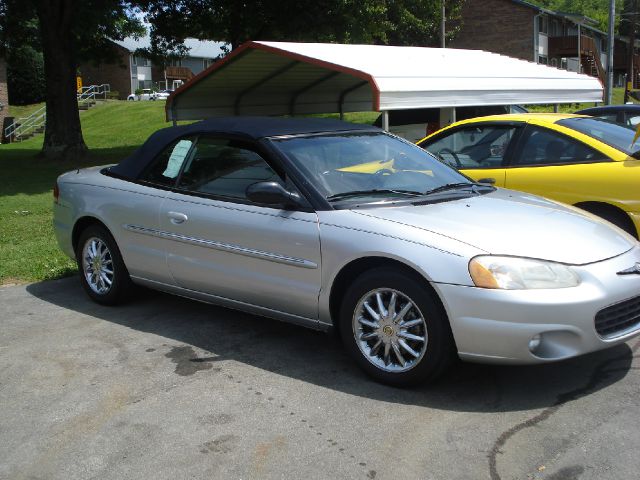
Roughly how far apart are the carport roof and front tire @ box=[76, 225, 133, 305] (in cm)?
379

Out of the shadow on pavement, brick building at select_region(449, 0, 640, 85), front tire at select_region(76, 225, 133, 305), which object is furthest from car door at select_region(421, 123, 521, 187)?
brick building at select_region(449, 0, 640, 85)

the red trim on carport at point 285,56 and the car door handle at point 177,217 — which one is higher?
the red trim on carport at point 285,56

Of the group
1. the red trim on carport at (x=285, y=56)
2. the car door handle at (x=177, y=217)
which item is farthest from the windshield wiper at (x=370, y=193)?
the red trim on carport at (x=285, y=56)

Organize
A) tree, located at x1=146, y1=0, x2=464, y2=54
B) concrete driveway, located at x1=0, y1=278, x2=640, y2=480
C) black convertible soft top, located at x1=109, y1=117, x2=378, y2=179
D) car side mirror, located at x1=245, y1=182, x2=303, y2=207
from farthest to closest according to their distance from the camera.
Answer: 1. tree, located at x1=146, y1=0, x2=464, y2=54
2. black convertible soft top, located at x1=109, y1=117, x2=378, y2=179
3. car side mirror, located at x1=245, y1=182, x2=303, y2=207
4. concrete driveway, located at x1=0, y1=278, x2=640, y2=480

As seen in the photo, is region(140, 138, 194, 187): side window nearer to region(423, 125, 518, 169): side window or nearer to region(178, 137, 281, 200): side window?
region(178, 137, 281, 200): side window

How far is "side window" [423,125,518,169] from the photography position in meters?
7.27

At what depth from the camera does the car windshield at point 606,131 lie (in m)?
6.73

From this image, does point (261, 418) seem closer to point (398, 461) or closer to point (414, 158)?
point (398, 461)

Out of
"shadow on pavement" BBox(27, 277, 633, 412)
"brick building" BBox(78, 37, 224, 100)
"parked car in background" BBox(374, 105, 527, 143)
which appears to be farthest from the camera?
"brick building" BBox(78, 37, 224, 100)

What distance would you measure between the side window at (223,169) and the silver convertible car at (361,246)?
11mm

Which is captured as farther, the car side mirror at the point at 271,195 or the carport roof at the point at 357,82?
the carport roof at the point at 357,82

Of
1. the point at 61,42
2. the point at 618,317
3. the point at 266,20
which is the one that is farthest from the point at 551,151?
the point at 266,20

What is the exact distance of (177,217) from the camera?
540 centimetres

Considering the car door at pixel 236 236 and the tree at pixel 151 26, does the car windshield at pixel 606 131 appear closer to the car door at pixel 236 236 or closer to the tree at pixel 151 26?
the car door at pixel 236 236
